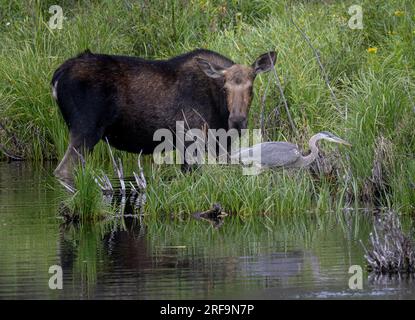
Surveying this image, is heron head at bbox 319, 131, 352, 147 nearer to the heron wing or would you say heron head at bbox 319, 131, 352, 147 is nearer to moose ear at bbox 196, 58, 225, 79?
the heron wing

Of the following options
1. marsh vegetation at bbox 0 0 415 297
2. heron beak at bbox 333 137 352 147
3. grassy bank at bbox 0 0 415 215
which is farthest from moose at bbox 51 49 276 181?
heron beak at bbox 333 137 352 147

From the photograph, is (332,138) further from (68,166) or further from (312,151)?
(68,166)

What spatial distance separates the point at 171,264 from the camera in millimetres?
10250

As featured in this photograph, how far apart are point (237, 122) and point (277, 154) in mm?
808

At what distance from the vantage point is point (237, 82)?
14.8m

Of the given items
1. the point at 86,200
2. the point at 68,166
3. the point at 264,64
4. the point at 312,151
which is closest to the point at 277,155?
the point at 312,151

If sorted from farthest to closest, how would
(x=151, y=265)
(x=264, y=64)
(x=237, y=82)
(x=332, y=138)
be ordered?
(x=264, y=64), (x=237, y=82), (x=332, y=138), (x=151, y=265)

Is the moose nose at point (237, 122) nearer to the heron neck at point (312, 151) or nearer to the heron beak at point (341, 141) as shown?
the heron neck at point (312, 151)

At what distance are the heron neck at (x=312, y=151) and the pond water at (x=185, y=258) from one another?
159 cm

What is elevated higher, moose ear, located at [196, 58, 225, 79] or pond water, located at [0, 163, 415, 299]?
moose ear, located at [196, 58, 225, 79]

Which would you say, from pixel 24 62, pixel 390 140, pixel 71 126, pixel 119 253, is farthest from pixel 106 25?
pixel 119 253

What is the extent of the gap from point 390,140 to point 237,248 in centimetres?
350

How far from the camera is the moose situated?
14789 millimetres

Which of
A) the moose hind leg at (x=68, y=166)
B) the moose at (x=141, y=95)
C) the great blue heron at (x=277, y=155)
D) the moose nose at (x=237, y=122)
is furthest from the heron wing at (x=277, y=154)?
the moose hind leg at (x=68, y=166)
